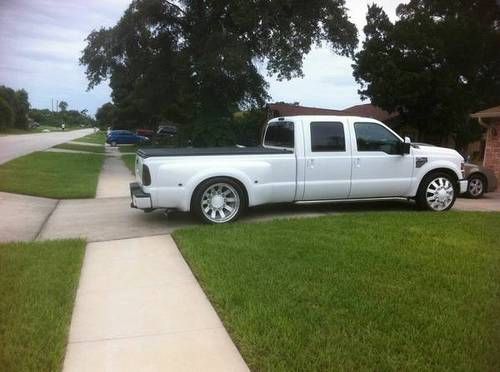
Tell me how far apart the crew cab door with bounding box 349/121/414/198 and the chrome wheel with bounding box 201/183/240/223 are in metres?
1.73

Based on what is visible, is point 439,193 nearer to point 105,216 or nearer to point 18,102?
point 105,216

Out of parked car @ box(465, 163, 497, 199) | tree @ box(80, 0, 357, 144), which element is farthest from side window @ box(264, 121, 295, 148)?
tree @ box(80, 0, 357, 144)

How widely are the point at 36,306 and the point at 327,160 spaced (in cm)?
465

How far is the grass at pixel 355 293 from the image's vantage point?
282 centimetres

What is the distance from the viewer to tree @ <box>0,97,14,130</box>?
4.35ft

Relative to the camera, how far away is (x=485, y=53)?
153 cm

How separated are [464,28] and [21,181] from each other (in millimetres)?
10863

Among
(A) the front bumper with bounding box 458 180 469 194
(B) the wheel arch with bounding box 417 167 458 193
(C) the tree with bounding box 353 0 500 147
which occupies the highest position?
(C) the tree with bounding box 353 0 500 147

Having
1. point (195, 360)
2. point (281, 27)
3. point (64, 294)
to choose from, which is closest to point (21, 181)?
point (64, 294)

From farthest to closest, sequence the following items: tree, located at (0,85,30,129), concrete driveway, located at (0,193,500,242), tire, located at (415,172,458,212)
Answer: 1. tire, located at (415,172,458,212)
2. concrete driveway, located at (0,193,500,242)
3. tree, located at (0,85,30,129)

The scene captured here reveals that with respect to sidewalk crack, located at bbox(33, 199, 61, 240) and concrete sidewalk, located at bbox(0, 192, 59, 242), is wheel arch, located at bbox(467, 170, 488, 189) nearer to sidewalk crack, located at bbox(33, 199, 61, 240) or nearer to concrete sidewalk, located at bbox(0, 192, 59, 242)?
sidewalk crack, located at bbox(33, 199, 61, 240)

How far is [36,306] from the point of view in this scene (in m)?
3.67

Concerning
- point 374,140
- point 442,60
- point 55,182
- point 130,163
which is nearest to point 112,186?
point 55,182

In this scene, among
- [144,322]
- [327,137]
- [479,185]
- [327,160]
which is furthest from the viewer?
[479,185]
